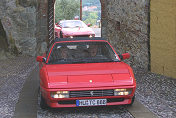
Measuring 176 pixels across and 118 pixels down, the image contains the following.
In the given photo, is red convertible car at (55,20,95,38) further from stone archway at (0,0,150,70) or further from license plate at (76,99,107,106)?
license plate at (76,99,107,106)

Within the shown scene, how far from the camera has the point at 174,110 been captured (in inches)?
245

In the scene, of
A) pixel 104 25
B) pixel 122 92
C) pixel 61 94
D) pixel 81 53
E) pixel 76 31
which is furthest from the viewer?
pixel 76 31

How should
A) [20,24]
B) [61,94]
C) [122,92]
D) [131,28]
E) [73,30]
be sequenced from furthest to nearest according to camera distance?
[73,30] < [20,24] < [131,28] < [122,92] < [61,94]

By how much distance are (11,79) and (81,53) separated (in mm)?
3873

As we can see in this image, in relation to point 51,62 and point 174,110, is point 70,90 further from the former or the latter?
point 174,110

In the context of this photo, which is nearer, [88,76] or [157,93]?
[88,76]

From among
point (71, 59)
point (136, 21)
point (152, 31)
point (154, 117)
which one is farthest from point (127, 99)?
point (136, 21)

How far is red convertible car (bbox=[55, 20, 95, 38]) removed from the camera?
20.1 m

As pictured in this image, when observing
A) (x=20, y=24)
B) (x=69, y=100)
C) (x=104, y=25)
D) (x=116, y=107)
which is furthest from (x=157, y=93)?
(x=104, y=25)

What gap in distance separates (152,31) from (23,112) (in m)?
5.88

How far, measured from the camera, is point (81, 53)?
677cm

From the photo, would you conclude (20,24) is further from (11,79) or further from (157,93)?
(157,93)

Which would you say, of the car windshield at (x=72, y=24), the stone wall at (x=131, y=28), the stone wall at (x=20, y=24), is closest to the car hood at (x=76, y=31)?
the car windshield at (x=72, y=24)

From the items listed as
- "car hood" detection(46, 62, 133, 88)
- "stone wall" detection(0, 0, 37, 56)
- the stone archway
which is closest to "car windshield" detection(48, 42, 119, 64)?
"car hood" detection(46, 62, 133, 88)
